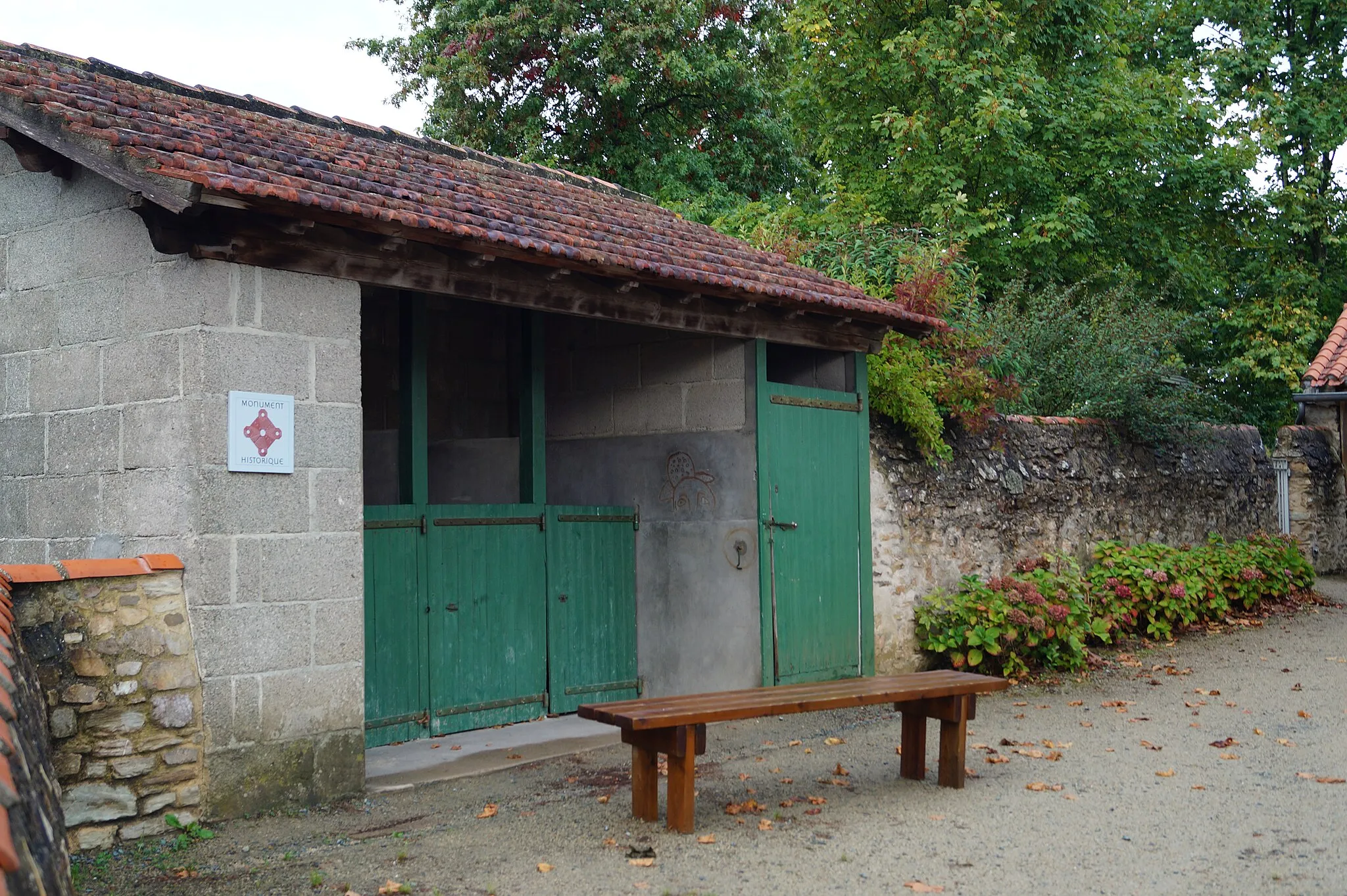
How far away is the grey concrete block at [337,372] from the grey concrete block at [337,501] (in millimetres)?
360

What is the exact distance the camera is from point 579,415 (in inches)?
357

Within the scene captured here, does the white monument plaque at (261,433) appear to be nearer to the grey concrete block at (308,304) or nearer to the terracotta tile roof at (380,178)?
the grey concrete block at (308,304)

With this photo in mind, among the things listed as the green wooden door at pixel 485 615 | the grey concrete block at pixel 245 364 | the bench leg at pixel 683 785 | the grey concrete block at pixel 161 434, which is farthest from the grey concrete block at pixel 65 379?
the bench leg at pixel 683 785

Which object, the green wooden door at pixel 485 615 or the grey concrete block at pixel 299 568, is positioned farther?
the green wooden door at pixel 485 615

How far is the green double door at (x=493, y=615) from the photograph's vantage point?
23.7 feet

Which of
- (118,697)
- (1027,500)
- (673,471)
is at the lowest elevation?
(118,697)

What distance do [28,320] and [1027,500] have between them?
8.02m

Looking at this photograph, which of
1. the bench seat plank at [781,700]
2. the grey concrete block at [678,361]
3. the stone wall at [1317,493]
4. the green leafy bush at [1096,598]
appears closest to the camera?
the bench seat plank at [781,700]

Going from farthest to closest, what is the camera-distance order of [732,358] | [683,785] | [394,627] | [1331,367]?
[1331,367]
[732,358]
[394,627]
[683,785]

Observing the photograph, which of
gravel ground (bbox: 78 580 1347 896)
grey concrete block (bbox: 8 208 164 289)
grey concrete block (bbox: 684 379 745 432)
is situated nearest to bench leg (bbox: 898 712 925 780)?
gravel ground (bbox: 78 580 1347 896)

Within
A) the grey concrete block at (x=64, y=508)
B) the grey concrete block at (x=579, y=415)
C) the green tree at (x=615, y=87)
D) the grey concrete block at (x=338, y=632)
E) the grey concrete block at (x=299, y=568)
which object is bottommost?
the grey concrete block at (x=338, y=632)

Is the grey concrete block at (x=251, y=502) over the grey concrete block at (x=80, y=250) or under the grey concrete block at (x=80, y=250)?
under

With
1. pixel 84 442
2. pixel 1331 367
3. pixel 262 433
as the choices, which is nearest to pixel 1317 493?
pixel 1331 367

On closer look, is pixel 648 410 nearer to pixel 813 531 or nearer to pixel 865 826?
pixel 813 531
